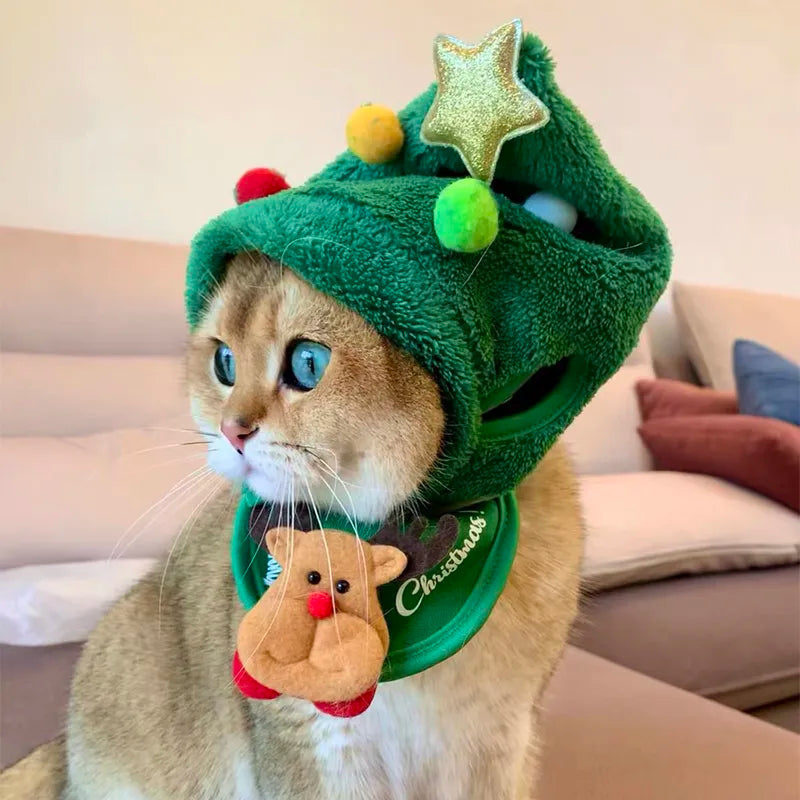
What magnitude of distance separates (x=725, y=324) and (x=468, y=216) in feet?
6.91

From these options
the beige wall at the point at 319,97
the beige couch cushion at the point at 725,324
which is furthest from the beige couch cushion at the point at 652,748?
the beige couch cushion at the point at 725,324

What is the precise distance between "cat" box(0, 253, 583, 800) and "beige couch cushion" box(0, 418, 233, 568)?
36 cm

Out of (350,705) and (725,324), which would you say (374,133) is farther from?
(725,324)

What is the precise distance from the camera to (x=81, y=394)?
4.73ft

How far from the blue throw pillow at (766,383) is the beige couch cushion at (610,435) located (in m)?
0.27

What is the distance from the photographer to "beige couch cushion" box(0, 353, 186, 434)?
139 centimetres

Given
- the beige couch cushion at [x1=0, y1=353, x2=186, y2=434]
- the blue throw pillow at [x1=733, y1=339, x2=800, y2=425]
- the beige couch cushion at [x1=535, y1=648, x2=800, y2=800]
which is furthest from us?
the blue throw pillow at [x1=733, y1=339, x2=800, y2=425]

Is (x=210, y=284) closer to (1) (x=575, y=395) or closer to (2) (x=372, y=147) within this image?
(2) (x=372, y=147)

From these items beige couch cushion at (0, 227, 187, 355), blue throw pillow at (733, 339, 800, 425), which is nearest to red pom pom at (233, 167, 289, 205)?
beige couch cushion at (0, 227, 187, 355)

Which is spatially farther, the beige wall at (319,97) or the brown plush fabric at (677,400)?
the brown plush fabric at (677,400)

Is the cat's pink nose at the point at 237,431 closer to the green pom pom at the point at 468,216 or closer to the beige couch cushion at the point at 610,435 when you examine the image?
the green pom pom at the point at 468,216

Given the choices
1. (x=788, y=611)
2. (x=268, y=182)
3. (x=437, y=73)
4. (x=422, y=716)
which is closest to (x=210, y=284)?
(x=268, y=182)

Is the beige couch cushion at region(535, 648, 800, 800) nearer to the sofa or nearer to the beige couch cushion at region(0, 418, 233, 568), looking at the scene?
the sofa

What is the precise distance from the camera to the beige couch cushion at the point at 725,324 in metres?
2.29
